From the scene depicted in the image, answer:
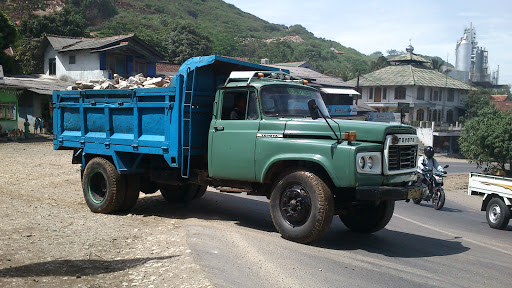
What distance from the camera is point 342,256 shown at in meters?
6.09

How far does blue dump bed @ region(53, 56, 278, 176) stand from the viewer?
7543mm

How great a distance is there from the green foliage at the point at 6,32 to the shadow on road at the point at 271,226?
26.1 m

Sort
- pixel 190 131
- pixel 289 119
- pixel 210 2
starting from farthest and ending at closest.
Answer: pixel 210 2 < pixel 190 131 < pixel 289 119

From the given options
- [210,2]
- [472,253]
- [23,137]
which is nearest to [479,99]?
[23,137]

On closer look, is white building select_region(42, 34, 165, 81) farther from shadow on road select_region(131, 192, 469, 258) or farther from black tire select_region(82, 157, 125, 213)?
black tire select_region(82, 157, 125, 213)

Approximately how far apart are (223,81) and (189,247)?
331 cm

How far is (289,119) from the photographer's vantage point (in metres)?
6.75

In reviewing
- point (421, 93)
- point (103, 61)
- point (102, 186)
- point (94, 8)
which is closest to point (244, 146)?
point (102, 186)

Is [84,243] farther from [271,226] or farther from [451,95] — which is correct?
[451,95]

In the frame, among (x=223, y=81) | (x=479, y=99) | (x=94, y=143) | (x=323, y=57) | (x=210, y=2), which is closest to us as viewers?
(x=223, y=81)

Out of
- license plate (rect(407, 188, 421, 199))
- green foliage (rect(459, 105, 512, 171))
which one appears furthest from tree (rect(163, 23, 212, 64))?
license plate (rect(407, 188, 421, 199))

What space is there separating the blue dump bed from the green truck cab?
0.41 meters

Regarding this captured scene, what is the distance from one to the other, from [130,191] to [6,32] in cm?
2802

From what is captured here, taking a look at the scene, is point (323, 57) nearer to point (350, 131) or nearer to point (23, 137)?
point (23, 137)
